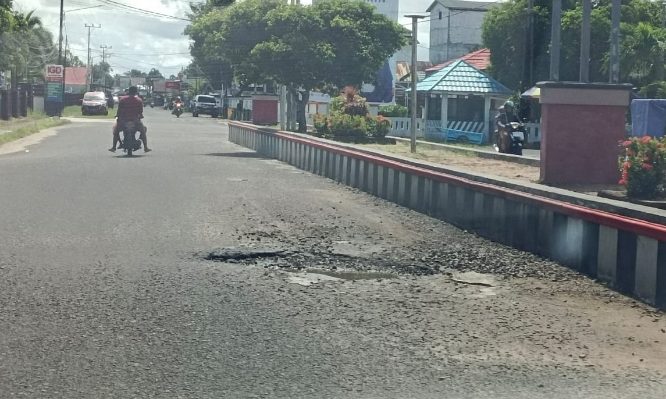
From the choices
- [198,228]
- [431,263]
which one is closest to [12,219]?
[198,228]

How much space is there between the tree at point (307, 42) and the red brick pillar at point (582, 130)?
52.8 ft

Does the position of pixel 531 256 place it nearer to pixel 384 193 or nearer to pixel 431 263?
pixel 431 263

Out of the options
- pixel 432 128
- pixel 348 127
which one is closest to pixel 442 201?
pixel 348 127

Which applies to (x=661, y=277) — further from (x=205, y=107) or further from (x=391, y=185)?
(x=205, y=107)

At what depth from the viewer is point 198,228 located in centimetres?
1261

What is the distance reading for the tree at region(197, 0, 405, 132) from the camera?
103ft

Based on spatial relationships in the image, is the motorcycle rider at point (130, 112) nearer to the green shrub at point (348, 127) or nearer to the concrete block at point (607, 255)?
the green shrub at point (348, 127)

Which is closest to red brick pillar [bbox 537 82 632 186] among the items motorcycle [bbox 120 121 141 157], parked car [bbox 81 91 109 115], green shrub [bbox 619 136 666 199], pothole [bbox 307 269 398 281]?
green shrub [bbox 619 136 666 199]

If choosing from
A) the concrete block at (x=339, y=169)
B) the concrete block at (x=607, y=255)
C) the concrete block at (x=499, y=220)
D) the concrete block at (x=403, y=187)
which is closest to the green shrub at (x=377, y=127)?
the concrete block at (x=339, y=169)

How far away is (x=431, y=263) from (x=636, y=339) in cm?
331

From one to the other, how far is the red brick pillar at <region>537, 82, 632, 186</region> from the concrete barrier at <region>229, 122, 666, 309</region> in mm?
2196

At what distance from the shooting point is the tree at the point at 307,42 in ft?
103

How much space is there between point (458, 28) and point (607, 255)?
97.0 metres

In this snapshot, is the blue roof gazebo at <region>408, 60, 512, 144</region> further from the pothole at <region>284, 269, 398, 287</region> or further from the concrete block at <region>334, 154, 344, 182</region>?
the pothole at <region>284, 269, 398, 287</region>
